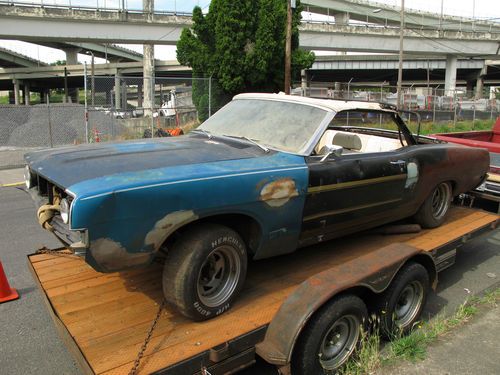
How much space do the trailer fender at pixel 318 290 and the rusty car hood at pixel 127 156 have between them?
1.09m

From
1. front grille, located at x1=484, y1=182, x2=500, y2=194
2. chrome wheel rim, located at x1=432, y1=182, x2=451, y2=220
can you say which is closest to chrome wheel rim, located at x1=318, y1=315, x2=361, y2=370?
chrome wheel rim, located at x1=432, y1=182, x2=451, y2=220

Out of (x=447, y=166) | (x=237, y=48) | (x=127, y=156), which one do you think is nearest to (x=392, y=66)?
(x=237, y=48)

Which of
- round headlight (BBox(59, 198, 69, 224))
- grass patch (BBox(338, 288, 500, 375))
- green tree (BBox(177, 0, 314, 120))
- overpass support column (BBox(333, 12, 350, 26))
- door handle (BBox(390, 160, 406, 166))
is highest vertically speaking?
overpass support column (BBox(333, 12, 350, 26))

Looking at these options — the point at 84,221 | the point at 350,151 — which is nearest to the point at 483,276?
the point at 350,151

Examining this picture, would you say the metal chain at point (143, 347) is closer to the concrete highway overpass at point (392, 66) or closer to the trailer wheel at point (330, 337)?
the trailer wheel at point (330, 337)

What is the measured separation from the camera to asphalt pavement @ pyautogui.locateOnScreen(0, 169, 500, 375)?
330 centimetres

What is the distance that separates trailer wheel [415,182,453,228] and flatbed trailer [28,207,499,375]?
677 millimetres

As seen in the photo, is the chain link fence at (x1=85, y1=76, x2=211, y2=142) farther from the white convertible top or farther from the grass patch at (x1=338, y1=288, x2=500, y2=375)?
the grass patch at (x1=338, y1=288, x2=500, y2=375)

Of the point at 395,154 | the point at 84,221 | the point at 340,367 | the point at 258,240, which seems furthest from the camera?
the point at 395,154

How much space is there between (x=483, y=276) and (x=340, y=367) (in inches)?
118

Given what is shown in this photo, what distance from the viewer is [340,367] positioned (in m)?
3.10

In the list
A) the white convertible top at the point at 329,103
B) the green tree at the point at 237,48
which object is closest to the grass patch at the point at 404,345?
the white convertible top at the point at 329,103

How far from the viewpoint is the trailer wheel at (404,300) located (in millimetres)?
3424

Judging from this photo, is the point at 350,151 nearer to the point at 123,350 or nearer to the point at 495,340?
the point at 495,340
